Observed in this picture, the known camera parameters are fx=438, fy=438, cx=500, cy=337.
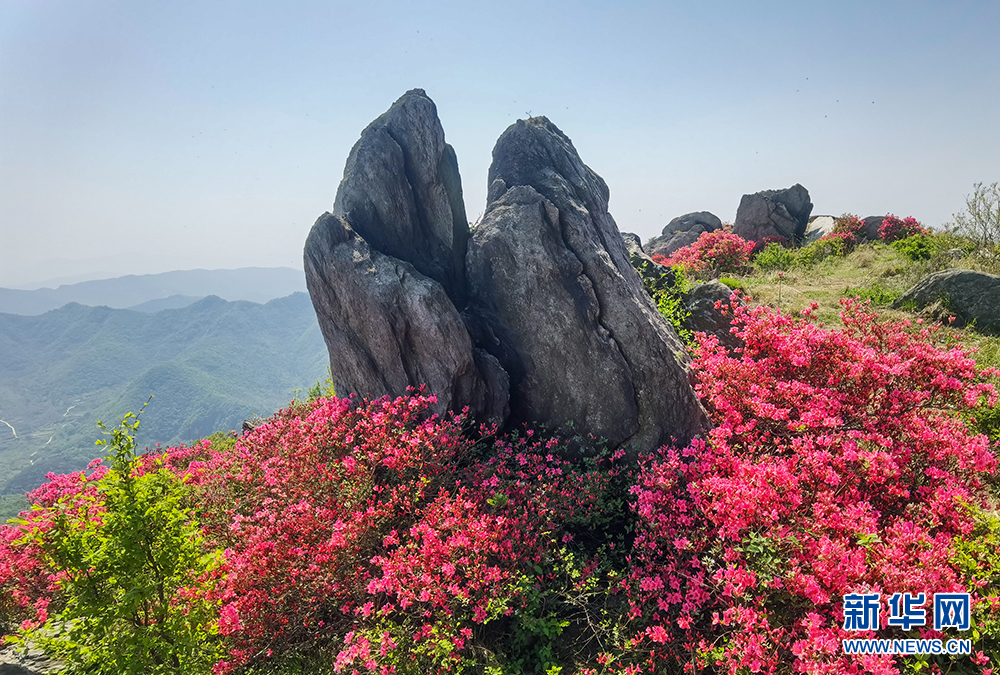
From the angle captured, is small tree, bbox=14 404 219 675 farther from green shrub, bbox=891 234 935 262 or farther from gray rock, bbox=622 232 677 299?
green shrub, bbox=891 234 935 262

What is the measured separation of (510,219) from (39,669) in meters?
9.89

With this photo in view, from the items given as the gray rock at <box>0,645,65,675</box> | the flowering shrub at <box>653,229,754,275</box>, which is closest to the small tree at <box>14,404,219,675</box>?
the gray rock at <box>0,645,65,675</box>

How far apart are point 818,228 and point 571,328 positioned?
30.1m

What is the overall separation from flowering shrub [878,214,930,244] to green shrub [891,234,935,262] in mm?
4111

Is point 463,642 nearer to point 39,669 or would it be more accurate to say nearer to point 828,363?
point 39,669

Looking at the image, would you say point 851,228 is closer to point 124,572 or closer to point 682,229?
point 682,229

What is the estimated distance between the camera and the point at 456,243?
1021 cm

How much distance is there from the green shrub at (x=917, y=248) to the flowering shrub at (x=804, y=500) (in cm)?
1458

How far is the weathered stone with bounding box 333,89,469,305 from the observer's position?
945 centimetres

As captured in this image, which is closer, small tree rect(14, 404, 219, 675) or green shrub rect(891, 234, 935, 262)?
small tree rect(14, 404, 219, 675)

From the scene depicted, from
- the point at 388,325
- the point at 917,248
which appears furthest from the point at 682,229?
the point at 388,325

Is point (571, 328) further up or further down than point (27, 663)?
further up

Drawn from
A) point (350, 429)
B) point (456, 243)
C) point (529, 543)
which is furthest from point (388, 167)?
point (529, 543)

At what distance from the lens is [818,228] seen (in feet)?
97.1
